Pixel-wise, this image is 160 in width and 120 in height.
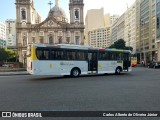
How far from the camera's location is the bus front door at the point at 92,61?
70.7ft

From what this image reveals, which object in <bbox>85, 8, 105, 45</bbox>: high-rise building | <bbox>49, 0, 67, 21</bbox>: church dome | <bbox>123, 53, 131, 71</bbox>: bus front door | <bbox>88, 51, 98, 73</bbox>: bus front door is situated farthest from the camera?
<bbox>85, 8, 105, 45</bbox>: high-rise building

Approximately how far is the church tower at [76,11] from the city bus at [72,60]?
212 feet

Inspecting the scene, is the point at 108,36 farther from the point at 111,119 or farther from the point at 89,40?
the point at 111,119

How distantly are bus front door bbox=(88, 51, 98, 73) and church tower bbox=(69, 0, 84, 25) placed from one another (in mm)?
67143

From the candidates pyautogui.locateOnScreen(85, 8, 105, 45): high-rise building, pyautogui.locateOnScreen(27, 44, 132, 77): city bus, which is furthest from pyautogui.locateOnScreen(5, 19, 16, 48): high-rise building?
pyautogui.locateOnScreen(27, 44, 132, 77): city bus

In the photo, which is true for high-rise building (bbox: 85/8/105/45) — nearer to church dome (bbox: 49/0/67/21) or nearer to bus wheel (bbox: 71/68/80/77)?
church dome (bbox: 49/0/67/21)

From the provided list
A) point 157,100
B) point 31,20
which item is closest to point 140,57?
point 31,20

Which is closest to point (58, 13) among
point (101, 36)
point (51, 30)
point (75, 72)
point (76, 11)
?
point (51, 30)

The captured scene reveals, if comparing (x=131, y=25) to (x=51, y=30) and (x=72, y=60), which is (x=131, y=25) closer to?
(x=51, y=30)

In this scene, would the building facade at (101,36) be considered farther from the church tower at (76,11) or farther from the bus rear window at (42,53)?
the bus rear window at (42,53)

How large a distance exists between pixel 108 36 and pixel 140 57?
78.9 m

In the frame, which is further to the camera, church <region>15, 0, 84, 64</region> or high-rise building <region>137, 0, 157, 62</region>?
church <region>15, 0, 84, 64</region>

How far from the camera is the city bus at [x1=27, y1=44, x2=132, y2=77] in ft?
60.0

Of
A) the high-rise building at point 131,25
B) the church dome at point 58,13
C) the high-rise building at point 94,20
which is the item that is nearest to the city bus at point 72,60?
the church dome at point 58,13
